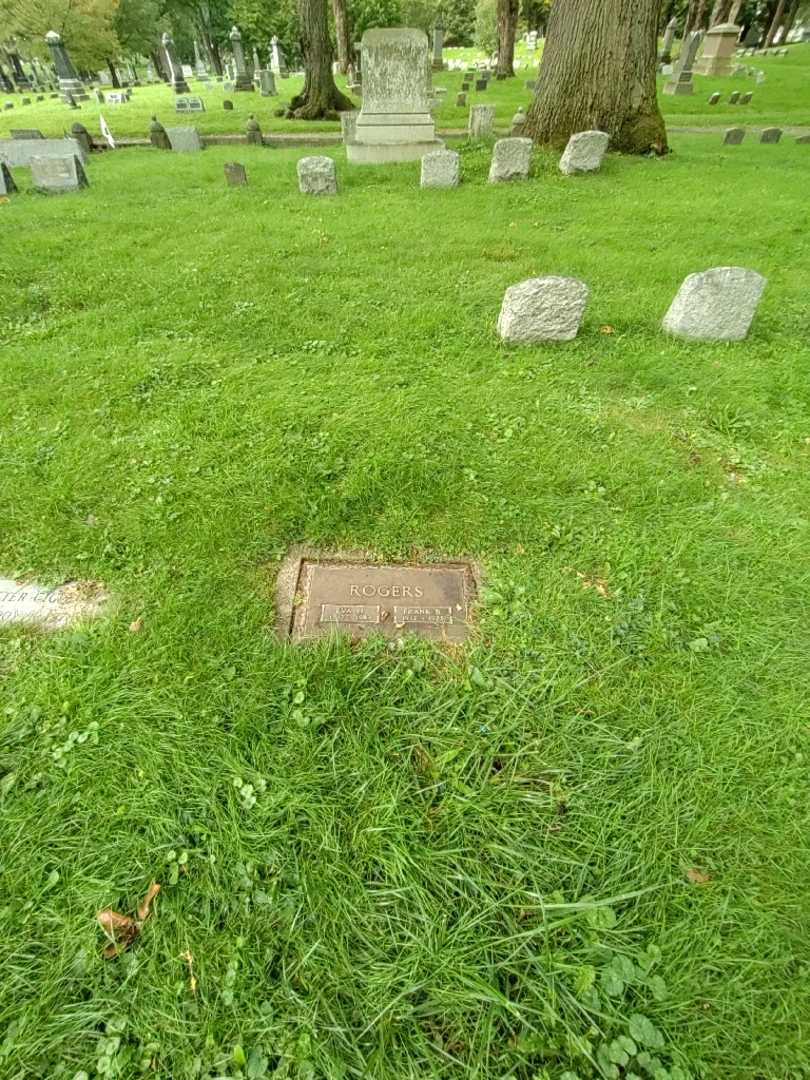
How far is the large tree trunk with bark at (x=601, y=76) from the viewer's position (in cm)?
869

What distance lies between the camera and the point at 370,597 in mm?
2549

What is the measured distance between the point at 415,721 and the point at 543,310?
3517mm

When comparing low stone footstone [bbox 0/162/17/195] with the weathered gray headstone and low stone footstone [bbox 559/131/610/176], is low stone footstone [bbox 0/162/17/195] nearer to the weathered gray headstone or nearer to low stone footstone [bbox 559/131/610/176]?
low stone footstone [bbox 559/131/610/176]

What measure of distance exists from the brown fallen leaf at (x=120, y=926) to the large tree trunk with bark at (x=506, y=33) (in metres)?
30.8

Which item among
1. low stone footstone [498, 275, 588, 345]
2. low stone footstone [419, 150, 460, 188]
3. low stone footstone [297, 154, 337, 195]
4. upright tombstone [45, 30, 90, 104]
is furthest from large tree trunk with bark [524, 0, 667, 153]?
upright tombstone [45, 30, 90, 104]

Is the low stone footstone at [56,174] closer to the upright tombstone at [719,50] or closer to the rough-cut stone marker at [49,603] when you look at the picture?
the rough-cut stone marker at [49,603]

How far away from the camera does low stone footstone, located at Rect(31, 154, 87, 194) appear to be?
9.27m

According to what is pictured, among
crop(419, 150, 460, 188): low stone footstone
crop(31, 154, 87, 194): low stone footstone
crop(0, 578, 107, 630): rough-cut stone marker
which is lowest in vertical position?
crop(0, 578, 107, 630): rough-cut stone marker

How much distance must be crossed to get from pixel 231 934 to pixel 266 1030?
25 cm

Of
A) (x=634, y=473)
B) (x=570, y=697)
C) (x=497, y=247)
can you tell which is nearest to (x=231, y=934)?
(x=570, y=697)

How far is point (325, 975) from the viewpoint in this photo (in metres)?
1.53

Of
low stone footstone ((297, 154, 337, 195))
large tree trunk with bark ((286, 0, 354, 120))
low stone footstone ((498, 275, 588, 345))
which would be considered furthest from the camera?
large tree trunk with bark ((286, 0, 354, 120))

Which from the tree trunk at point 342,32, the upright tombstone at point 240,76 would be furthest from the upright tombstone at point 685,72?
the upright tombstone at point 240,76

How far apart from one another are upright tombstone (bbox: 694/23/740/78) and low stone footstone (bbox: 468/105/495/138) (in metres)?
19.1
